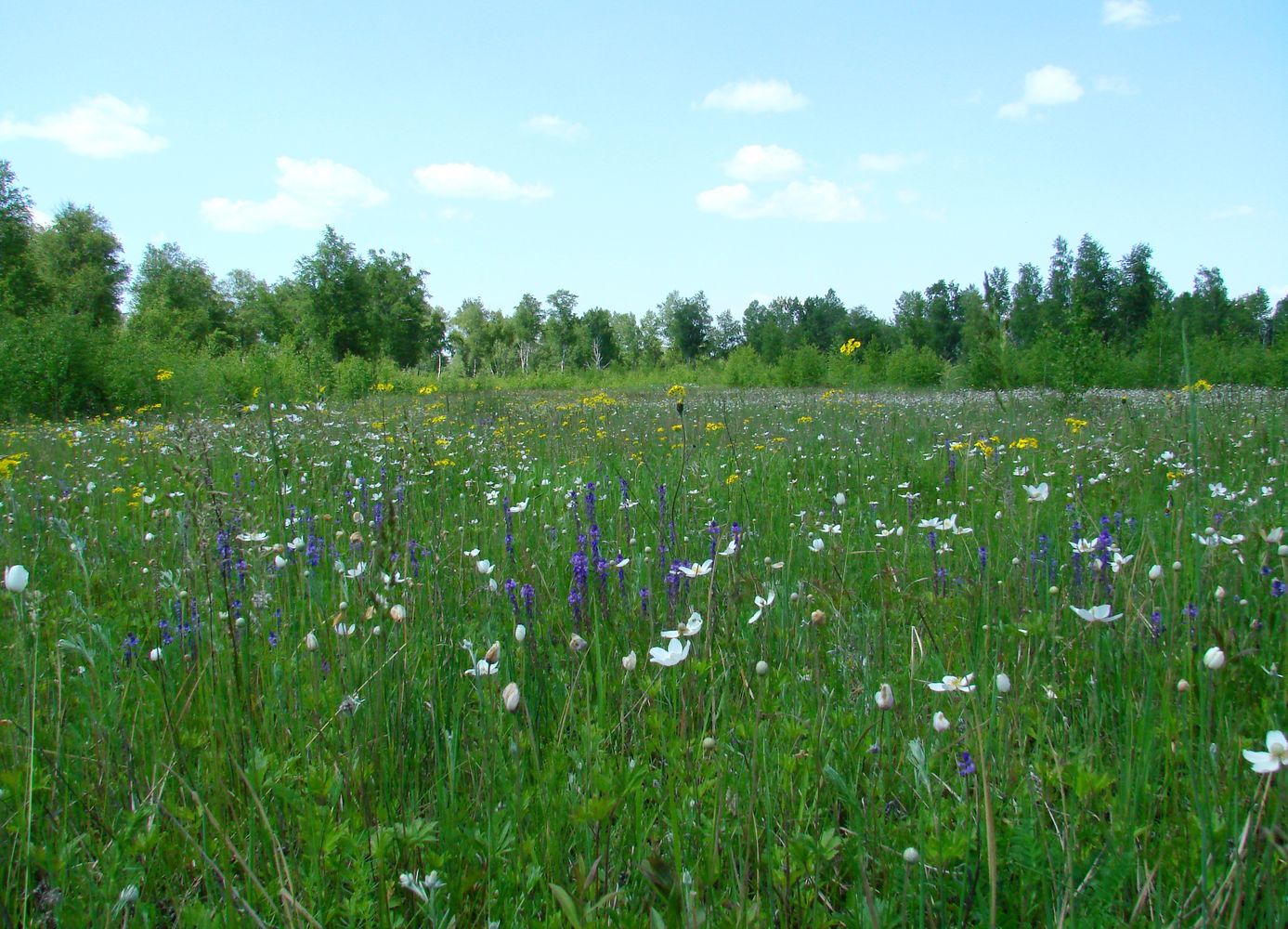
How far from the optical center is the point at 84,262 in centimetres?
4672

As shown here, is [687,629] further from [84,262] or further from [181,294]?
[181,294]

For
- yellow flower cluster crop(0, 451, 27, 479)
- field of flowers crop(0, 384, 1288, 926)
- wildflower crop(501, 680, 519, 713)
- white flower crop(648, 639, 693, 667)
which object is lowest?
field of flowers crop(0, 384, 1288, 926)

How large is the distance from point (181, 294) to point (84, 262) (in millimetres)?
11102

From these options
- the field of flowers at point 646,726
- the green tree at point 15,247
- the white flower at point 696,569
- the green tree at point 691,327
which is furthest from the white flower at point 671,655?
the green tree at point 691,327

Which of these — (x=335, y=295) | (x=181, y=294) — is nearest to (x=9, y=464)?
(x=335, y=295)

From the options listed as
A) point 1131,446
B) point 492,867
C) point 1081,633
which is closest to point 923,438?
point 1131,446

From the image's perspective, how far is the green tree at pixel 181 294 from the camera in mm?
53094

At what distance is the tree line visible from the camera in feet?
51.8

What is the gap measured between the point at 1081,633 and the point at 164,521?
3645mm

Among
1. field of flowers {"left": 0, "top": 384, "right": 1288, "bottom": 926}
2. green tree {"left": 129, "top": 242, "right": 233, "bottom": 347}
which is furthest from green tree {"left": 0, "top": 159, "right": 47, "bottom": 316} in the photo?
field of flowers {"left": 0, "top": 384, "right": 1288, "bottom": 926}

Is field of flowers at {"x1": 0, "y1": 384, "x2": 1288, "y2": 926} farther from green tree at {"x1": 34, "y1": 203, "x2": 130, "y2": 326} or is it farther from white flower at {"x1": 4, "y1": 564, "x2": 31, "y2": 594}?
green tree at {"x1": 34, "y1": 203, "x2": 130, "y2": 326}

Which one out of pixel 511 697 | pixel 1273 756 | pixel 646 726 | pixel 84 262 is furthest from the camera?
pixel 84 262

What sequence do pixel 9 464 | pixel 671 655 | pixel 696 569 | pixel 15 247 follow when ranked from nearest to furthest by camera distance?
pixel 671 655
pixel 696 569
pixel 9 464
pixel 15 247

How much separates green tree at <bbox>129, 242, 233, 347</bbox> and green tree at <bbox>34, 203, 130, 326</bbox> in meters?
2.32
